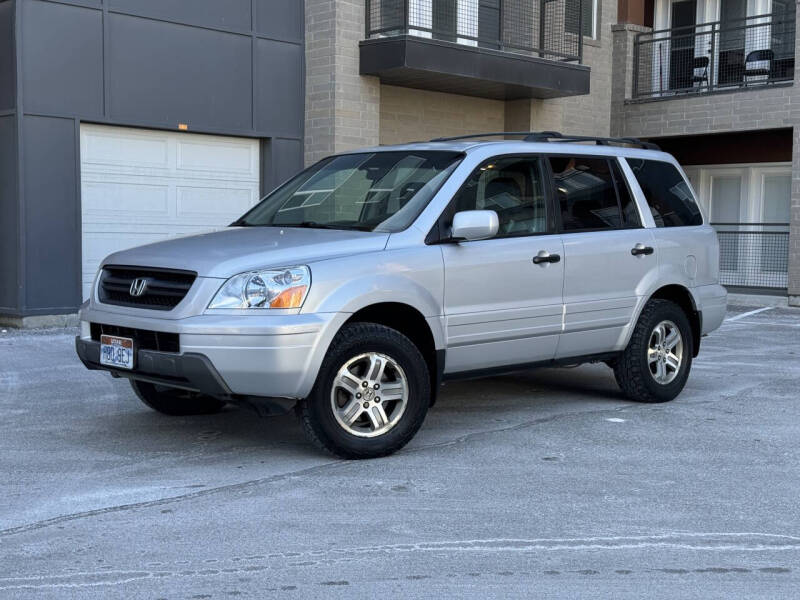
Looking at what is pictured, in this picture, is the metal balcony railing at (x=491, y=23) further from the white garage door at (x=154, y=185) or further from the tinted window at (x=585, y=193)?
the tinted window at (x=585, y=193)

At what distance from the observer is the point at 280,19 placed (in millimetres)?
15555

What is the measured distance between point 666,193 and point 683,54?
45.7 ft

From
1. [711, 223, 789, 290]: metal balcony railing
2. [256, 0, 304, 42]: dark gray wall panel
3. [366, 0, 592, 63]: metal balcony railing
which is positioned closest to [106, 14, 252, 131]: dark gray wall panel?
[256, 0, 304, 42]: dark gray wall panel

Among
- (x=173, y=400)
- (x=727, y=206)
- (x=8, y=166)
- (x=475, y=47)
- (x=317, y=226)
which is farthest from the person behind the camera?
(x=727, y=206)

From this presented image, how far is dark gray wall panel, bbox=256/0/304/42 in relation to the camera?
603 inches

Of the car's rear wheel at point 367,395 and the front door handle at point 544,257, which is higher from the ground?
the front door handle at point 544,257

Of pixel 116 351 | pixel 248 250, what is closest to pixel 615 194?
pixel 248 250

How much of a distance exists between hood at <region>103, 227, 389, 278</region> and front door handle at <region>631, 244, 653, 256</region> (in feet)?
7.44

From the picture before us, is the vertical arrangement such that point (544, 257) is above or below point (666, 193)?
below

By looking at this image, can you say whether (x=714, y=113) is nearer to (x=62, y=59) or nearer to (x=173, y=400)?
(x=62, y=59)

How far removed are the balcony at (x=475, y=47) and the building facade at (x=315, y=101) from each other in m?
0.03

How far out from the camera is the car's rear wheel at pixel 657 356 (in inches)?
314

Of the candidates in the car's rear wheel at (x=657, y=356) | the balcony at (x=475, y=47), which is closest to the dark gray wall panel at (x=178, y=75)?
the balcony at (x=475, y=47)

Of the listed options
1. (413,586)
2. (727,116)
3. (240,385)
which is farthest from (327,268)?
(727,116)
